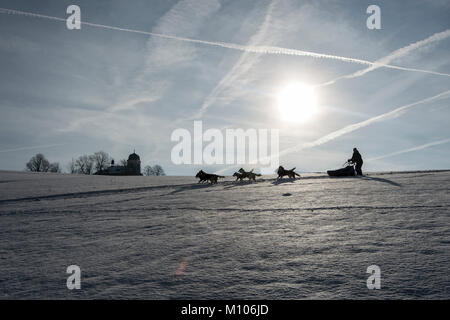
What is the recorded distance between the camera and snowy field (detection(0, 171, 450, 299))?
2773 mm

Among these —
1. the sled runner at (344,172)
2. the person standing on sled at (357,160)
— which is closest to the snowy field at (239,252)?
the sled runner at (344,172)

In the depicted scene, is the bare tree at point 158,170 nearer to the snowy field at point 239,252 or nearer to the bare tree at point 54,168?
the bare tree at point 54,168

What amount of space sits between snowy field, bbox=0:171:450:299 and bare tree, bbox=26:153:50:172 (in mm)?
118736

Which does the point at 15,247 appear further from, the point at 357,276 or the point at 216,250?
the point at 357,276

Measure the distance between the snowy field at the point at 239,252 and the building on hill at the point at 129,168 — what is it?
96045mm

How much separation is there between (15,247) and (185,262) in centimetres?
299

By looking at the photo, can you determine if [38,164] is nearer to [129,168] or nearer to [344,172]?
[129,168]

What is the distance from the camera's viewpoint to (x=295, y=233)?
458 centimetres

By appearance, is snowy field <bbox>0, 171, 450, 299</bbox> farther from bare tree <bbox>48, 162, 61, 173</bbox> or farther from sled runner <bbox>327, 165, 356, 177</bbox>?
bare tree <bbox>48, 162, 61, 173</bbox>

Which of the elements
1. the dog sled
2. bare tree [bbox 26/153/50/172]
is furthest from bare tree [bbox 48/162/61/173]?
the dog sled

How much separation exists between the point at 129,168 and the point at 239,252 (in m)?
106

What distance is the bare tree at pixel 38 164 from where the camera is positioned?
106 meters

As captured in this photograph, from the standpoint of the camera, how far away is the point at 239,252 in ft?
12.4
